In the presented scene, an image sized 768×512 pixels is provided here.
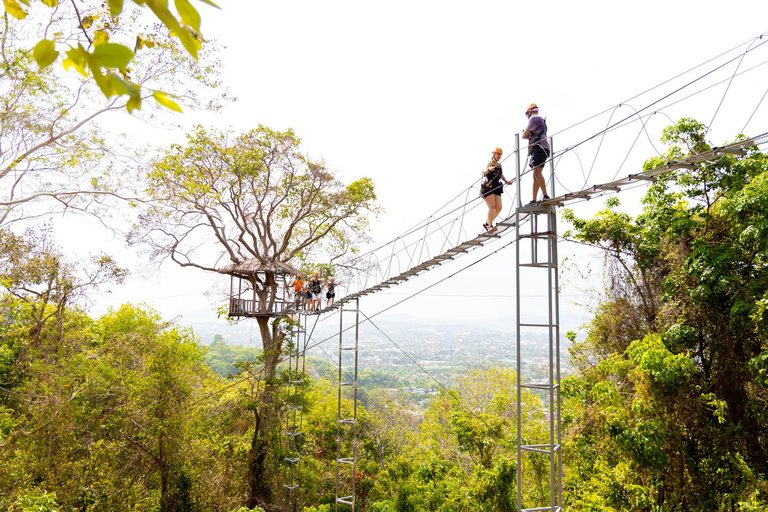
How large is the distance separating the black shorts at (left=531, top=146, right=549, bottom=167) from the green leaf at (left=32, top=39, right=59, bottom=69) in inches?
177

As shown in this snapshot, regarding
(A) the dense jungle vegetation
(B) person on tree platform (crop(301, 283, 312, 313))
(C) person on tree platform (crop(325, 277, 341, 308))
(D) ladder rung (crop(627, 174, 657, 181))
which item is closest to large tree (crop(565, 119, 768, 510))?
(A) the dense jungle vegetation

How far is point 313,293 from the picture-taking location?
11336 millimetres

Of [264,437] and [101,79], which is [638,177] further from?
[264,437]

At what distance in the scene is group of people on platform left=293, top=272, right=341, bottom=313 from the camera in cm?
1121

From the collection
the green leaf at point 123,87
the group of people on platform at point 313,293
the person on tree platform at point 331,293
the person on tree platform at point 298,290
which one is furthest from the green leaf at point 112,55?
the person on tree platform at point 298,290

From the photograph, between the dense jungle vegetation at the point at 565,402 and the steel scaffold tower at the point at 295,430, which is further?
the steel scaffold tower at the point at 295,430

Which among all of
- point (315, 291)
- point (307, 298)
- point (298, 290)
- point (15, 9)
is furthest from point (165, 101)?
point (298, 290)

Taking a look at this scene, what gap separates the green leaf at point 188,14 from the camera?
801 mm

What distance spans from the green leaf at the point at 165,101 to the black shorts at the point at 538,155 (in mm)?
4464

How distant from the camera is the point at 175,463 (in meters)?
11.5

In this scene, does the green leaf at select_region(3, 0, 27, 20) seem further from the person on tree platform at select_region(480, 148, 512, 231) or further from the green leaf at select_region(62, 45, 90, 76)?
the person on tree platform at select_region(480, 148, 512, 231)

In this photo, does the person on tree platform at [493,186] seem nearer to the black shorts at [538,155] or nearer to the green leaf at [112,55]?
the black shorts at [538,155]

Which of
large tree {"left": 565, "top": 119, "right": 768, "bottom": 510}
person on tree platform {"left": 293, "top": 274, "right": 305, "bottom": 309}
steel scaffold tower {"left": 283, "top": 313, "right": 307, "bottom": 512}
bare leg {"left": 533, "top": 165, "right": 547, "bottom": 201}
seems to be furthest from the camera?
steel scaffold tower {"left": 283, "top": 313, "right": 307, "bottom": 512}

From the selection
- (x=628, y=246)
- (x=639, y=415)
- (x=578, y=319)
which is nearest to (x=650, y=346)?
(x=639, y=415)
